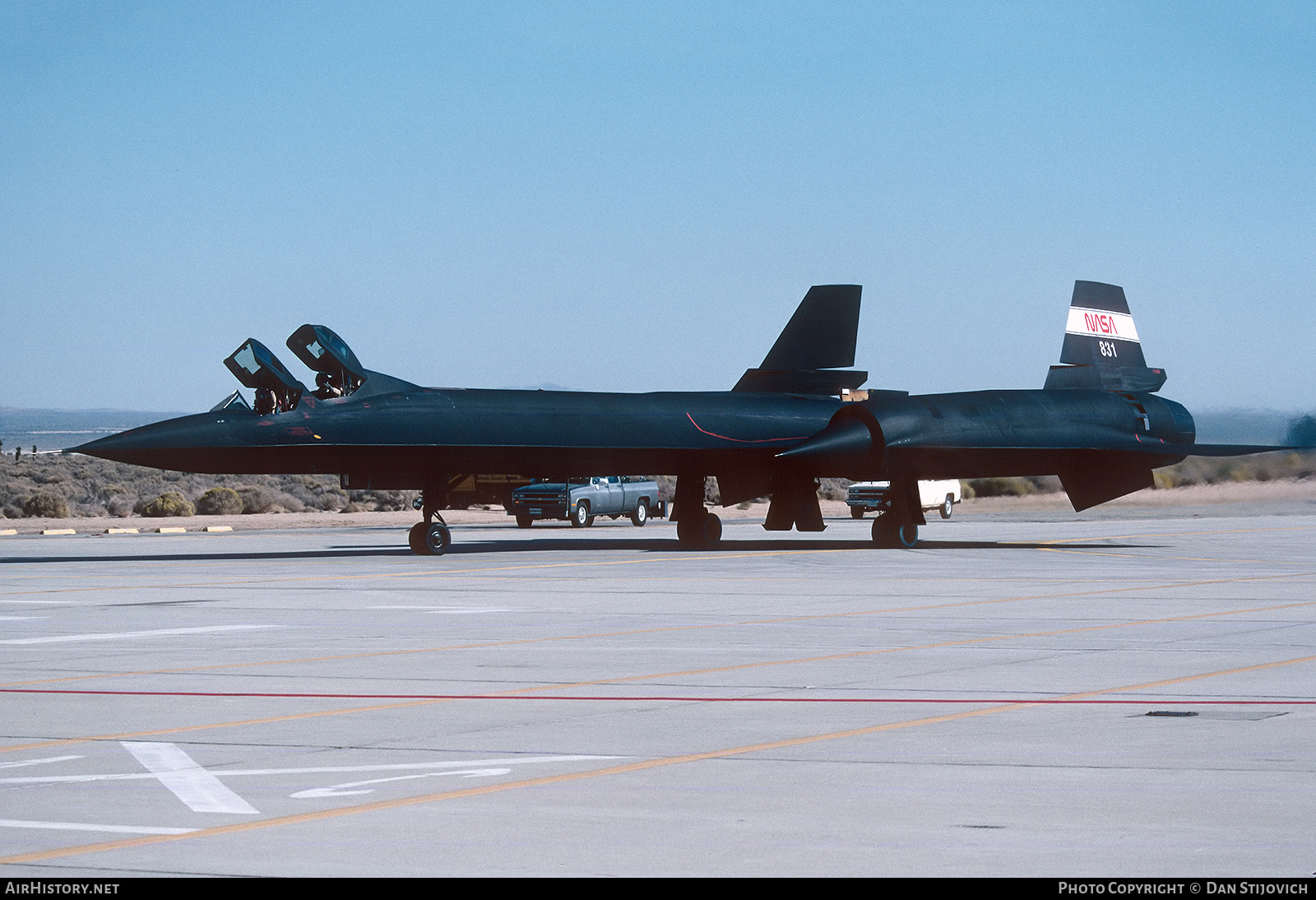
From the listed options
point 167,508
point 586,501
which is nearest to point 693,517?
point 586,501

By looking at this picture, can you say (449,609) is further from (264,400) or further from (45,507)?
(45,507)

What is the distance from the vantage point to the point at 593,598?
21188 millimetres

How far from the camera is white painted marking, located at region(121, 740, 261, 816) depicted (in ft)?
25.4

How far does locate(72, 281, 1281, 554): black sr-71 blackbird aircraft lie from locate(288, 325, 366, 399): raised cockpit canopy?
36 millimetres

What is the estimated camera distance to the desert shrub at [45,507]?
2598 inches

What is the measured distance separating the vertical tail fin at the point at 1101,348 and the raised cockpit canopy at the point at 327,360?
17981 mm

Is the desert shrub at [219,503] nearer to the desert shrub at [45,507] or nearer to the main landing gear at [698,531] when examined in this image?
the desert shrub at [45,507]

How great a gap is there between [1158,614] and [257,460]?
1828 centimetres

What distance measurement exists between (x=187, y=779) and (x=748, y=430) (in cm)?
2880

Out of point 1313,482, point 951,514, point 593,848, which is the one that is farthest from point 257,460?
point 951,514

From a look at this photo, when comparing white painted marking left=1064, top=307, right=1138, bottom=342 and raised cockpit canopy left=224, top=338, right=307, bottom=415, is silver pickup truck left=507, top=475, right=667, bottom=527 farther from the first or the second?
raised cockpit canopy left=224, top=338, right=307, bottom=415

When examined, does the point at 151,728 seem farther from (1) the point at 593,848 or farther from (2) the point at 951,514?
(2) the point at 951,514

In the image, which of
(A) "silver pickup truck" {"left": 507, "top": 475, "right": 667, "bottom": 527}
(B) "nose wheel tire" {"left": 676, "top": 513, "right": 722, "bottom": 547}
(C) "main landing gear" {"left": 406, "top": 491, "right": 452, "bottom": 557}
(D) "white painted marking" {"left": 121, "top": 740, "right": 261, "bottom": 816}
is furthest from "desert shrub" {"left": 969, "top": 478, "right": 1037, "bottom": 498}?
(D) "white painted marking" {"left": 121, "top": 740, "right": 261, "bottom": 816}
